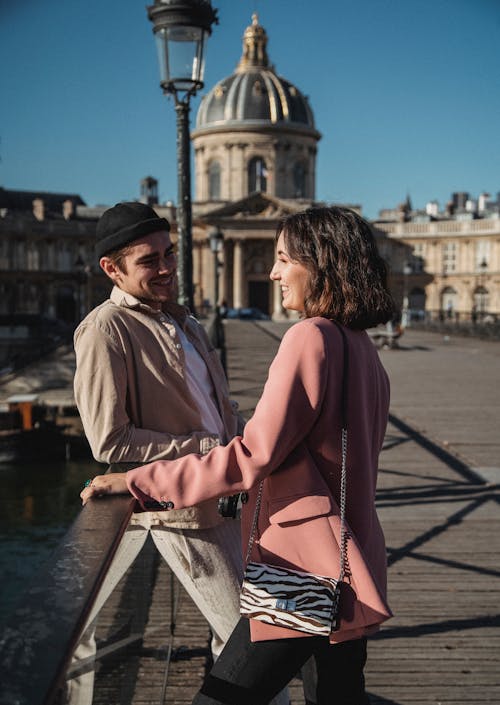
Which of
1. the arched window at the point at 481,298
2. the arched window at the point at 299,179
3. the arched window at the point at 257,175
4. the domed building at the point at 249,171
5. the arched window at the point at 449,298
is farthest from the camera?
the arched window at the point at 299,179

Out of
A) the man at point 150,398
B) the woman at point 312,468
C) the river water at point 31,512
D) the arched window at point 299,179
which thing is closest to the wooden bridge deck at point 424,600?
the man at point 150,398

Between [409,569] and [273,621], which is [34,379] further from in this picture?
[273,621]

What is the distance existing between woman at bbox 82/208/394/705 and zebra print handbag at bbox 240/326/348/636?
0.10 feet

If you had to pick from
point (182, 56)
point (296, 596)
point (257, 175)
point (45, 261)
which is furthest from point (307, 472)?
point (257, 175)

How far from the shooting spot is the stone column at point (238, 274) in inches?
2771

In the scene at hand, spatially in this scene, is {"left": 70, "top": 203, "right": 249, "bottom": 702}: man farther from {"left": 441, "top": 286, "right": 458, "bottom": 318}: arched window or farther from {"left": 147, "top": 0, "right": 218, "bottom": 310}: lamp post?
{"left": 441, "top": 286, "right": 458, "bottom": 318}: arched window

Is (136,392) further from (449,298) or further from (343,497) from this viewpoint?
(449,298)

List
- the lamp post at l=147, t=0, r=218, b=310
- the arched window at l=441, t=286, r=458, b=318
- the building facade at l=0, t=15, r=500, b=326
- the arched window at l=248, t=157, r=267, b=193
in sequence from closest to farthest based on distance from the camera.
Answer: the lamp post at l=147, t=0, r=218, b=310 < the building facade at l=0, t=15, r=500, b=326 < the arched window at l=441, t=286, r=458, b=318 < the arched window at l=248, t=157, r=267, b=193

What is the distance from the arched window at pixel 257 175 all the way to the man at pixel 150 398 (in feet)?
243

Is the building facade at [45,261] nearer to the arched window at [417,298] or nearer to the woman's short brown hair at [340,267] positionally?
the arched window at [417,298]

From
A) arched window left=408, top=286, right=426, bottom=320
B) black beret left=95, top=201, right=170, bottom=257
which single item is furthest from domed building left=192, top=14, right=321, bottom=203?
black beret left=95, top=201, right=170, bottom=257

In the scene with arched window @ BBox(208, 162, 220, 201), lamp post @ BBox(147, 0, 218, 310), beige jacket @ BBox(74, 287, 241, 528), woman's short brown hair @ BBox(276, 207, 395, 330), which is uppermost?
arched window @ BBox(208, 162, 220, 201)

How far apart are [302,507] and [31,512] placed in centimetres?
1642

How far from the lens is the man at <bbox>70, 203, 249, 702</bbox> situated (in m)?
2.52
